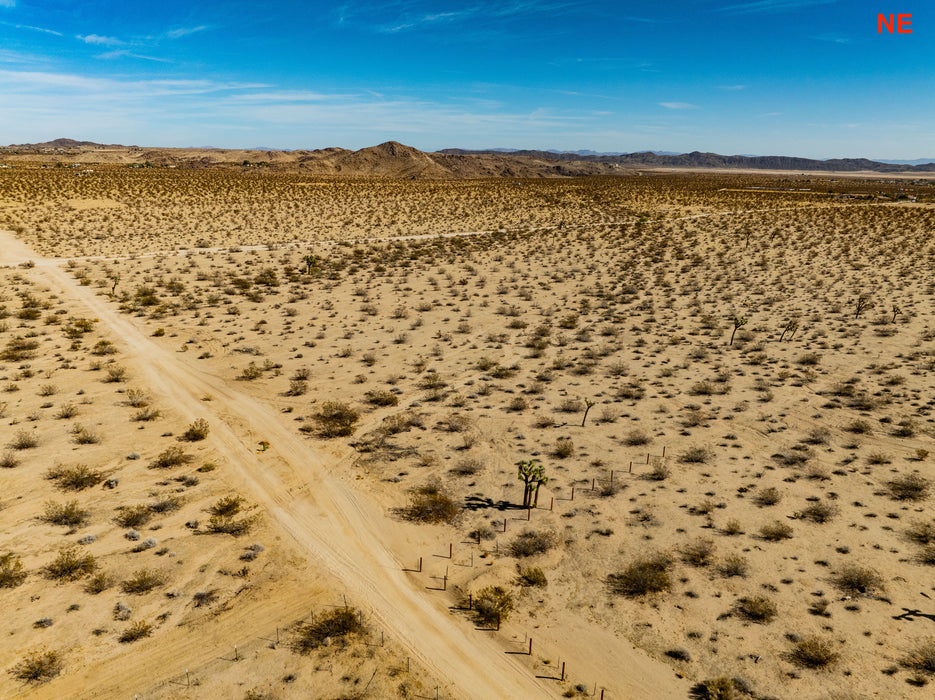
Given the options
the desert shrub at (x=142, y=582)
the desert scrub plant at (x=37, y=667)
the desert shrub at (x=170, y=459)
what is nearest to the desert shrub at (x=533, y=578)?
the desert shrub at (x=142, y=582)

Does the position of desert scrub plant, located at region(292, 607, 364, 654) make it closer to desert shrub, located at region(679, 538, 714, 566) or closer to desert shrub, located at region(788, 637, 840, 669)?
desert shrub, located at region(679, 538, 714, 566)

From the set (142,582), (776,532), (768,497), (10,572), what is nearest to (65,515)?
(10,572)

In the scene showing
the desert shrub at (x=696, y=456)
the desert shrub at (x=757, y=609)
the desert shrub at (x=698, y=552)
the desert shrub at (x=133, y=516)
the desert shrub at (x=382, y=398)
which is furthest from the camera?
the desert shrub at (x=382, y=398)

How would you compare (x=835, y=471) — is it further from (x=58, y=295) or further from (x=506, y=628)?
(x=58, y=295)

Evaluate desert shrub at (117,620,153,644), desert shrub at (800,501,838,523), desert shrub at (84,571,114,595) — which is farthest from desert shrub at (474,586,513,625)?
desert shrub at (800,501,838,523)

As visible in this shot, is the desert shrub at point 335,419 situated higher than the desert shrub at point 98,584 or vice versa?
the desert shrub at point 335,419

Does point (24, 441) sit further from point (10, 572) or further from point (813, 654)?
point (813, 654)

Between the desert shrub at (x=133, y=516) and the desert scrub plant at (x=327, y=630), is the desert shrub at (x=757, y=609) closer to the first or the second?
the desert scrub plant at (x=327, y=630)
